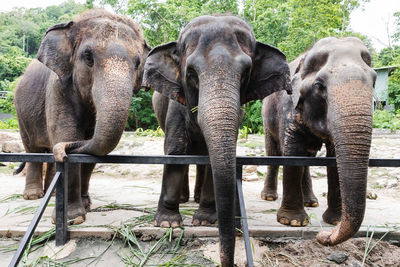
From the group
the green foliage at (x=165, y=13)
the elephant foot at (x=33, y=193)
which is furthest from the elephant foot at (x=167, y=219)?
the green foliage at (x=165, y=13)

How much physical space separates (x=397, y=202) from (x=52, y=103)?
13.5 feet

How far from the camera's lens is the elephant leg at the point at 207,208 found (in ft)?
10.4

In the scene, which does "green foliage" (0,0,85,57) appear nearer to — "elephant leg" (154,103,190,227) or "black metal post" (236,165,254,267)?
"elephant leg" (154,103,190,227)

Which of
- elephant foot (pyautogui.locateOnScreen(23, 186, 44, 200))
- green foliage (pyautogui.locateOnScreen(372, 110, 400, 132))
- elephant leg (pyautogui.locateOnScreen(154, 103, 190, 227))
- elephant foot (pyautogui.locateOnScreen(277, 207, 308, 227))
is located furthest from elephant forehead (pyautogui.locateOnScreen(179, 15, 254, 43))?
green foliage (pyautogui.locateOnScreen(372, 110, 400, 132))

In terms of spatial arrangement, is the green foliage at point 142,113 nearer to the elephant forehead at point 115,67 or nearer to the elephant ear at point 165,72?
the elephant forehead at point 115,67

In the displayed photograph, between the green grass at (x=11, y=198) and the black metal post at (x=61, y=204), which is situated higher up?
the black metal post at (x=61, y=204)

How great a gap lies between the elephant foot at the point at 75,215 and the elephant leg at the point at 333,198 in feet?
7.29

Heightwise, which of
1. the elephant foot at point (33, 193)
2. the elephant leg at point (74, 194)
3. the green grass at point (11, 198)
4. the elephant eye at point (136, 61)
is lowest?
the green grass at point (11, 198)

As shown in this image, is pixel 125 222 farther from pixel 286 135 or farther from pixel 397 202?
pixel 397 202

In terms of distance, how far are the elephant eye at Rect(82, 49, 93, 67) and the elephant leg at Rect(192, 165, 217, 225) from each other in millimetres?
1414

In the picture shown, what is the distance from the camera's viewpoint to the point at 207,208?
10.7 ft

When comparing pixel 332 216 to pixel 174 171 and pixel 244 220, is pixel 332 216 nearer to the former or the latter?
pixel 244 220

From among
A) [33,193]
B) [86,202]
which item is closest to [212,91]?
[86,202]

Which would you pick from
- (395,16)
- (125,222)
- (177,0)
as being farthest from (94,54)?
(395,16)
